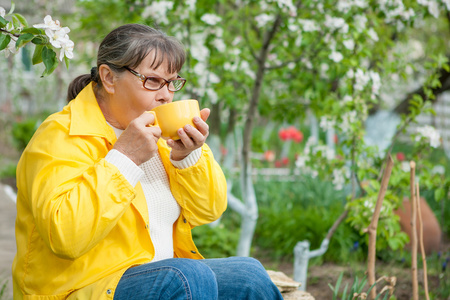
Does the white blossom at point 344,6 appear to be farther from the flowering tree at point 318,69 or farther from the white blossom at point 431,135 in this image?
the white blossom at point 431,135

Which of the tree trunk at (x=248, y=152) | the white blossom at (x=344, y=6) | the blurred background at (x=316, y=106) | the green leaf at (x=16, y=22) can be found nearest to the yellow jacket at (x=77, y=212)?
the green leaf at (x=16, y=22)

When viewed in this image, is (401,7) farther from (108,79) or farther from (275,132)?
(275,132)

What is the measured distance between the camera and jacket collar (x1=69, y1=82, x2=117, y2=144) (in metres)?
1.54

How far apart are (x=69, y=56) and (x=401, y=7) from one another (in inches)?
93.4

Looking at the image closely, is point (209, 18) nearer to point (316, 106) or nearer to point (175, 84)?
point (316, 106)

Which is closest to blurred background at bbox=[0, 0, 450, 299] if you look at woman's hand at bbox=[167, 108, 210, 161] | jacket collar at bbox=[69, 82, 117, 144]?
jacket collar at bbox=[69, 82, 117, 144]

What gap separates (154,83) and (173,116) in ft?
0.68

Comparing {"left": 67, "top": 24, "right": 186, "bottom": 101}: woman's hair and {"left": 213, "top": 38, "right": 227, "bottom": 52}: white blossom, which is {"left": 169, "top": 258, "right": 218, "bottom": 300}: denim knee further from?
{"left": 213, "top": 38, "right": 227, "bottom": 52}: white blossom

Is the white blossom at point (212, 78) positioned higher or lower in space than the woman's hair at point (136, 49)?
lower

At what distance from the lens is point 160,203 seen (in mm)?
1735

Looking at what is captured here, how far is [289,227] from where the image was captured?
162 inches

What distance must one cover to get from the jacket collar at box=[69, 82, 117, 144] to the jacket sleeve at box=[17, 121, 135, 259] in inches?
2.0

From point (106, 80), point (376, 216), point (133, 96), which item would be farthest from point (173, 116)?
point (376, 216)

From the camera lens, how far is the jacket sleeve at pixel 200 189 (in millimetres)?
1732
